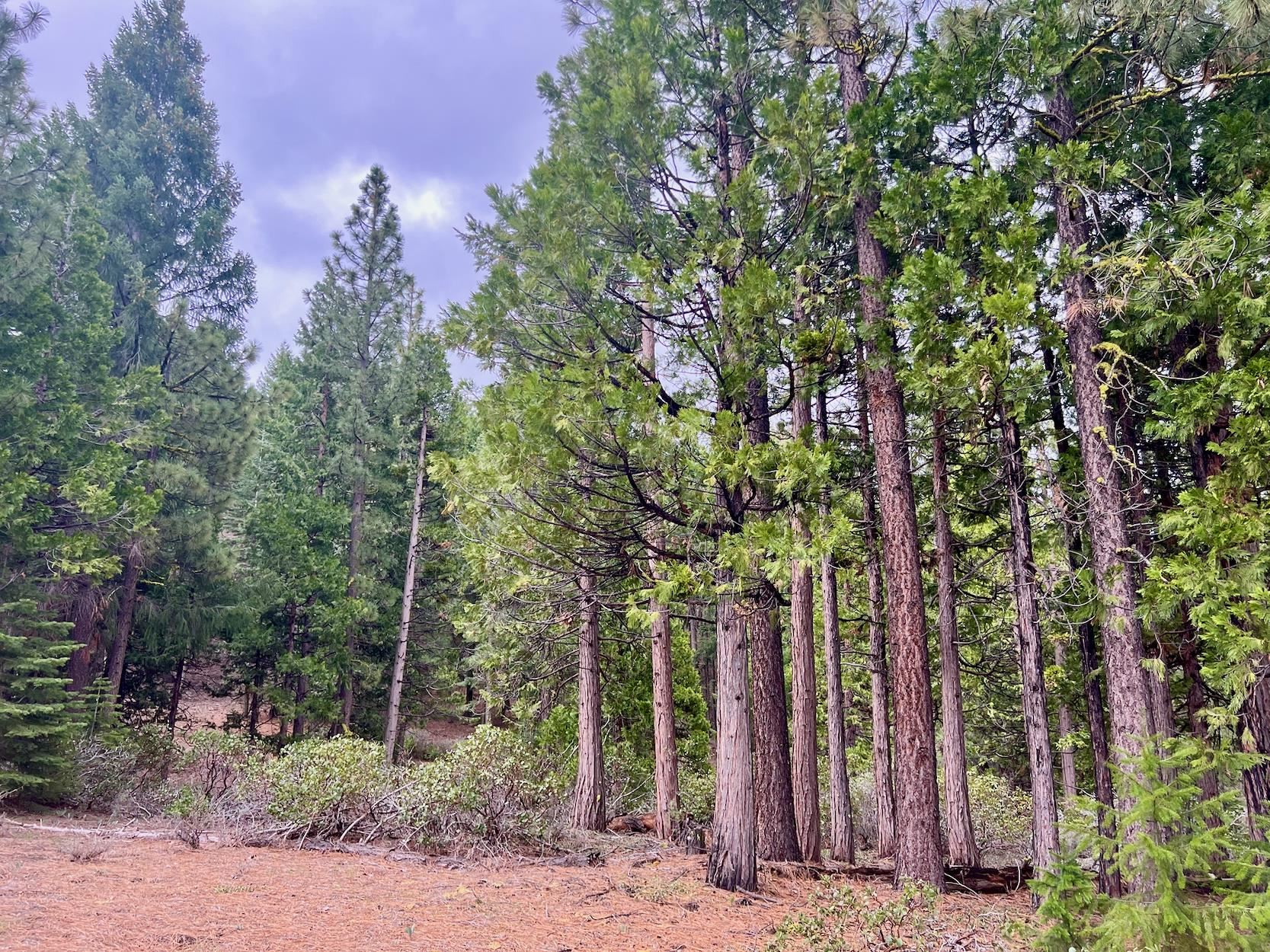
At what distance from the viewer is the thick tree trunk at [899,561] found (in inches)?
284

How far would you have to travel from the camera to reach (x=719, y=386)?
6.71m

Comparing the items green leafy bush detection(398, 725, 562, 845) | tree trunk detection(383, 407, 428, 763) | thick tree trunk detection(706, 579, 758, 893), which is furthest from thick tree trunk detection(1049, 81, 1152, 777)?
tree trunk detection(383, 407, 428, 763)

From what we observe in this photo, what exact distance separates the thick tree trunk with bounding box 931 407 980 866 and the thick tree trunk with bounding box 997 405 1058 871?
3.58 ft

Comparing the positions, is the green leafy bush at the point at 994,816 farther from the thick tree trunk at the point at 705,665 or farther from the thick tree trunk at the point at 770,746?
the thick tree trunk at the point at 705,665

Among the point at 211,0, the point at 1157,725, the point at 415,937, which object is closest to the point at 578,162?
the point at 415,937

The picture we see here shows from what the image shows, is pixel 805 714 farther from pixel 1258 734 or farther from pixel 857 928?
pixel 1258 734

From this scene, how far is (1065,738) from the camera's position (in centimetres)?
1273

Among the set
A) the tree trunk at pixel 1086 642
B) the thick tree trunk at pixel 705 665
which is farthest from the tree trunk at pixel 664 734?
the thick tree trunk at pixel 705 665

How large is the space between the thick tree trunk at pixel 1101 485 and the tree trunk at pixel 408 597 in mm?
13566

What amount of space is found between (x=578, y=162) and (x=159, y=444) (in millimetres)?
11886

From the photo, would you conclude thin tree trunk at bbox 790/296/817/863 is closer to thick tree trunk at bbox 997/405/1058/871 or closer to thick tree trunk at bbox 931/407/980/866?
thick tree trunk at bbox 931/407/980/866

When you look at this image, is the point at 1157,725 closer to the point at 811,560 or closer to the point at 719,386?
the point at 811,560

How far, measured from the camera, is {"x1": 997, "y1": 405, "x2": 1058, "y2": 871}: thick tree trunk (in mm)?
7594

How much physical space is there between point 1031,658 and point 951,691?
189 cm
